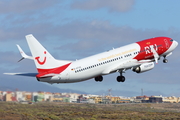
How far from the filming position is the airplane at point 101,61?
72500 millimetres

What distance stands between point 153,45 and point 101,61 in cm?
1375

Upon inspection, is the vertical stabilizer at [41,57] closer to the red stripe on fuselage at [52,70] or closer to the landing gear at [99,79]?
the red stripe on fuselage at [52,70]

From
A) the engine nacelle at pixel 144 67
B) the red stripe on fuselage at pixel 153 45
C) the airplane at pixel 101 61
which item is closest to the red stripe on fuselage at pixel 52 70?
the airplane at pixel 101 61

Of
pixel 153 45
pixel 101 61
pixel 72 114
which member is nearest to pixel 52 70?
pixel 101 61

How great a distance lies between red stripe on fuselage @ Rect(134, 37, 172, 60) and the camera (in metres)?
85.1

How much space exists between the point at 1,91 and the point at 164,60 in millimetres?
36036

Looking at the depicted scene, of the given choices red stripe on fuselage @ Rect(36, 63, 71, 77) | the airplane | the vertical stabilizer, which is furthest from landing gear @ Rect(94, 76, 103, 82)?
the vertical stabilizer

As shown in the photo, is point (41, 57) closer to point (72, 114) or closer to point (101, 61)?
point (101, 61)

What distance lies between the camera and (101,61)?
79062 mm

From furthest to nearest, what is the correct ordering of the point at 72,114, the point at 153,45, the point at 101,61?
the point at 72,114 → the point at 153,45 → the point at 101,61

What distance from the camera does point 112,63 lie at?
266 feet

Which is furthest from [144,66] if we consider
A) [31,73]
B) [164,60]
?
[31,73]

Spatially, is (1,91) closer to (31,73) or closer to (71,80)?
(31,73)

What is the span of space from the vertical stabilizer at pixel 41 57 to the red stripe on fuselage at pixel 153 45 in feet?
59.9
